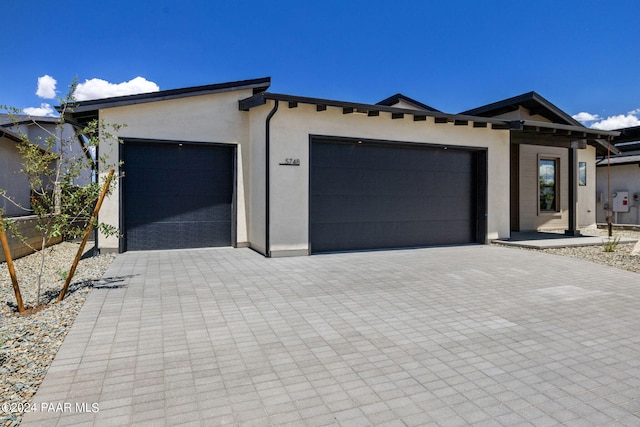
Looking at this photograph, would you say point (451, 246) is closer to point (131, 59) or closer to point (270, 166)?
point (270, 166)

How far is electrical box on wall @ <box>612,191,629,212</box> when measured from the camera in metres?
17.4

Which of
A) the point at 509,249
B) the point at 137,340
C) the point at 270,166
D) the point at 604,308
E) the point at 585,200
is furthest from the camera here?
the point at 585,200

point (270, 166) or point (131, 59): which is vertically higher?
point (131, 59)

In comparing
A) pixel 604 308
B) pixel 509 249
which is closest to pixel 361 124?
pixel 509 249

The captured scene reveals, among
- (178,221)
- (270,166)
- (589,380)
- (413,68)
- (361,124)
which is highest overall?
(413,68)

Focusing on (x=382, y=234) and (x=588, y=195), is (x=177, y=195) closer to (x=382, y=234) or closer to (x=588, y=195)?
(x=382, y=234)

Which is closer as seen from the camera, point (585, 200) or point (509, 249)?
point (509, 249)

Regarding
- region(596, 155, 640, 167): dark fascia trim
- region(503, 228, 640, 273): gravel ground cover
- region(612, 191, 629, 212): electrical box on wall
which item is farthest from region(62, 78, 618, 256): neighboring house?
region(612, 191, 629, 212): electrical box on wall

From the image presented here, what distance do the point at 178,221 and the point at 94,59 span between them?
6.90 m

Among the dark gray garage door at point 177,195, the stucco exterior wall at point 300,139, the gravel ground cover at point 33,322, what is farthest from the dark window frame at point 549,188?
the dark gray garage door at point 177,195

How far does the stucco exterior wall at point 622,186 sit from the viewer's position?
1748 cm

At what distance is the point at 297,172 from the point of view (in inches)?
355

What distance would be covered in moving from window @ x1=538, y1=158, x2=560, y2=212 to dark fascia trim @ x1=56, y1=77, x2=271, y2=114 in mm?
11180

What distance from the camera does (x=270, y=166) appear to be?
8750 millimetres
